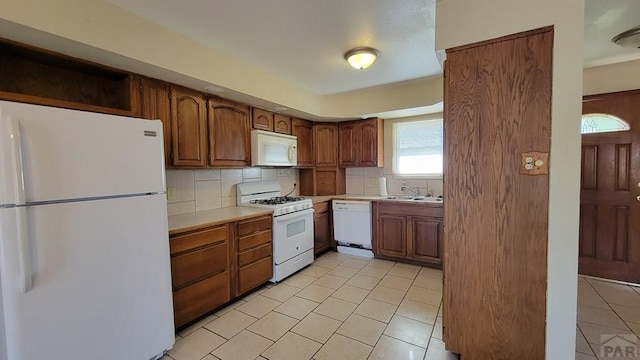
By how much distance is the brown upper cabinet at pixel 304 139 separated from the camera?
4.12 meters

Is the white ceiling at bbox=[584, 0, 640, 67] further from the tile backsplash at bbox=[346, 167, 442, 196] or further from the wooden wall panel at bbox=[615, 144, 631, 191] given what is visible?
the tile backsplash at bbox=[346, 167, 442, 196]

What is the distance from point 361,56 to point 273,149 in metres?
1.59

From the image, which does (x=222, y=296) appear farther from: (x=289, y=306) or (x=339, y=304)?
(x=339, y=304)

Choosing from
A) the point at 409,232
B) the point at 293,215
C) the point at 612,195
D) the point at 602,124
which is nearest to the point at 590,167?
the point at 612,195

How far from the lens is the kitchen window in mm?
4051

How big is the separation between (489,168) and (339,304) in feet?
5.98

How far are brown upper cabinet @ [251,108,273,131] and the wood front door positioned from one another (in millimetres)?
3744

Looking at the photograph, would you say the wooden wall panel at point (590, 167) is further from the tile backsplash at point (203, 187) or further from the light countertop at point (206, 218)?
the tile backsplash at point (203, 187)

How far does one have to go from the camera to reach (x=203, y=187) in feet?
10.2

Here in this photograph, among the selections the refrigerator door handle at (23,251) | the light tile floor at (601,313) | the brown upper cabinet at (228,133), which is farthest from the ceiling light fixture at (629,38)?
the refrigerator door handle at (23,251)

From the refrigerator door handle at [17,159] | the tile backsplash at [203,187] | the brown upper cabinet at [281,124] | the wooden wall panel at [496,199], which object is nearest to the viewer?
the refrigerator door handle at [17,159]

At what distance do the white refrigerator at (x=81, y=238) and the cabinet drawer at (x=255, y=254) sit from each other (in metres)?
0.87

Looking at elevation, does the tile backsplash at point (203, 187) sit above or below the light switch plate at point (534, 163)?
below

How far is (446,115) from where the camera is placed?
69.0 inches
